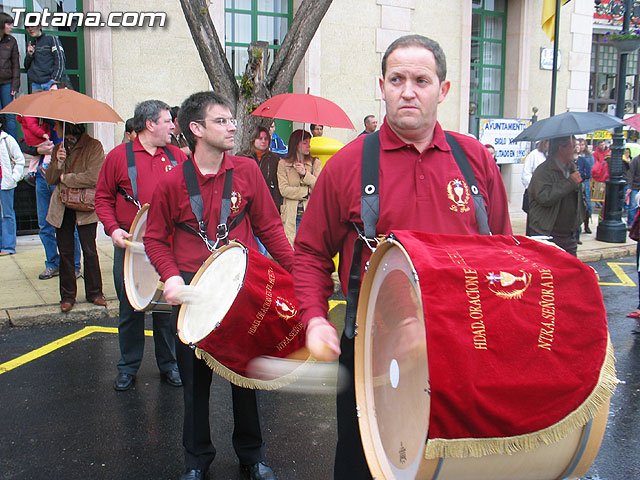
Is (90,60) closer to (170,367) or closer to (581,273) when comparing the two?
(170,367)

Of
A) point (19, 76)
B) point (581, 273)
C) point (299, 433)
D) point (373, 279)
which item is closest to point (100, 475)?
point (299, 433)

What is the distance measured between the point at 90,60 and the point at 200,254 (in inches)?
310

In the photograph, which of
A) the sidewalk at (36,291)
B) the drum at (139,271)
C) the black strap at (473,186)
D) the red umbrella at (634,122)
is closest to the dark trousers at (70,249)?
the sidewalk at (36,291)

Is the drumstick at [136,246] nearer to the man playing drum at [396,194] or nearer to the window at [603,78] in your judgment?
the man playing drum at [396,194]

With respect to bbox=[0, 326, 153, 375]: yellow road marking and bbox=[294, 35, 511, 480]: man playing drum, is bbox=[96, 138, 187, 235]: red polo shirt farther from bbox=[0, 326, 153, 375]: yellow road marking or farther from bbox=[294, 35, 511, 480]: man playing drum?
bbox=[294, 35, 511, 480]: man playing drum

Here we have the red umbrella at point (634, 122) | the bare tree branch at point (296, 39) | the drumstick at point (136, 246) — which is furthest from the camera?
the red umbrella at point (634, 122)

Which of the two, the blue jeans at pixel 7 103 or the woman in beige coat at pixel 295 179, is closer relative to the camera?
the woman in beige coat at pixel 295 179

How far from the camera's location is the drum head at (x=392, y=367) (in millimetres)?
1809

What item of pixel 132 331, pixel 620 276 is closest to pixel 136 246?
pixel 132 331

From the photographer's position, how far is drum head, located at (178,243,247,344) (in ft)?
9.48

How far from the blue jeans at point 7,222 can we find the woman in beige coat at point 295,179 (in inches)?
155

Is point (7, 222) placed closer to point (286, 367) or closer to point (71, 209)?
point (71, 209)

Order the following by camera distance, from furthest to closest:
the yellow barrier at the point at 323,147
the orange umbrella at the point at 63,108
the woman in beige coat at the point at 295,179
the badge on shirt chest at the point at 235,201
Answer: the yellow barrier at the point at 323,147 → the woman in beige coat at the point at 295,179 → the orange umbrella at the point at 63,108 → the badge on shirt chest at the point at 235,201

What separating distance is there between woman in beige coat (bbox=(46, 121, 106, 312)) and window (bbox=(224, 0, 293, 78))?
18.0 feet
